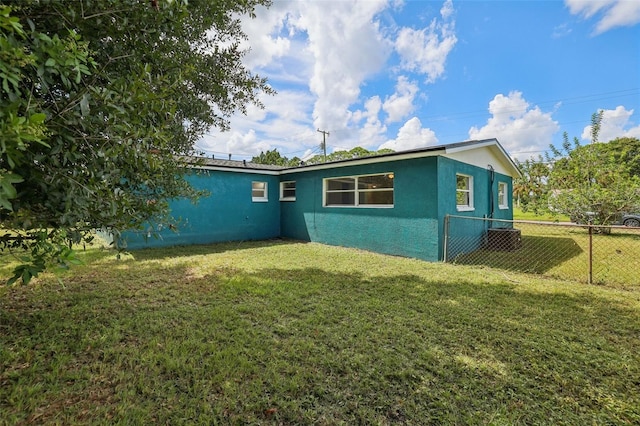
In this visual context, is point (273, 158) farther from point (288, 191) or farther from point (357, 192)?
point (357, 192)

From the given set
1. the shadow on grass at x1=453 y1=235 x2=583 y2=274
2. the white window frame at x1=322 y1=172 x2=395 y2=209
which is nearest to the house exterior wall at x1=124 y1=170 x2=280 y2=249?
the white window frame at x1=322 y1=172 x2=395 y2=209

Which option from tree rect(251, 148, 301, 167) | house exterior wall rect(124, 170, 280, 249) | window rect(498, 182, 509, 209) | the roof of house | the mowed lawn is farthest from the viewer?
tree rect(251, 148, 301, 167)

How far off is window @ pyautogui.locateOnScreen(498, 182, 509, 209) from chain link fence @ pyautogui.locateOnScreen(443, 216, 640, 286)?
69.8 inches

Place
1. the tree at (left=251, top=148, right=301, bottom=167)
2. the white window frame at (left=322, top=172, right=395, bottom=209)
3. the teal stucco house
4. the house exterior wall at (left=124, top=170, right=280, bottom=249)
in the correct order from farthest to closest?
the tree at (left=251, top=148, right=301, bottom=167), the house exterior wall at (left=124, top=170, right=280, bottom=249), the white window frame at (left=322, top=172, right=395, bottom=209), the teal stucco house

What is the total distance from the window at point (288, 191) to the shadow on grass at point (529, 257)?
619 centimetres

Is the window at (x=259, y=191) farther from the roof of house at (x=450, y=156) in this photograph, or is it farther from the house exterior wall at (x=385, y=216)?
the house exterior wall at (x=385, y=216)

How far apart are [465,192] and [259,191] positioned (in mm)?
7271

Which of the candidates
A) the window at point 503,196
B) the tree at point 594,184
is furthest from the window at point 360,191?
the tree at point 594,184

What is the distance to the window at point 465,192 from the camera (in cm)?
873

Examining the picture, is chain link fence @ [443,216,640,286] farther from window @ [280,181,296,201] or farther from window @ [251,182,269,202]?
window @ [251,182,269,202]

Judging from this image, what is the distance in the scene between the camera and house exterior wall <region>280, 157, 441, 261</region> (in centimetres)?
706

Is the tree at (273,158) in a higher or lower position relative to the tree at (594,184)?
higher

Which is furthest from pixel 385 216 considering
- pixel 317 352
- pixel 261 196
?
pixel 317 352

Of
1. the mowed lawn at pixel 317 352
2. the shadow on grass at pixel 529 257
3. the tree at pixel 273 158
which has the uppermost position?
the tree at pixel 273 158
